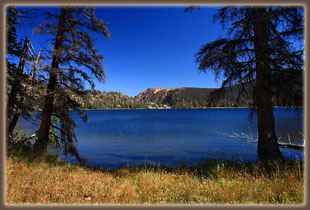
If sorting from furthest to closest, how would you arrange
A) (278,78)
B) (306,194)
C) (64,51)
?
1. (64,51)
2. (278,78)
3. (306,194)

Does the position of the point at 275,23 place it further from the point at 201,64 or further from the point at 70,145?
the point at 70,145

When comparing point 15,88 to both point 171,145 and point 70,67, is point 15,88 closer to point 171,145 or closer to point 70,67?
point 70,67

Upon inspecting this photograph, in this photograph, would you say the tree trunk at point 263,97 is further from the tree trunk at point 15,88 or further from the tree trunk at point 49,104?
the tree trunk at point 15,88

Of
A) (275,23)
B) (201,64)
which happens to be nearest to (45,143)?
(201,64)

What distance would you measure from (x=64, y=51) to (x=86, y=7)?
2805 mm

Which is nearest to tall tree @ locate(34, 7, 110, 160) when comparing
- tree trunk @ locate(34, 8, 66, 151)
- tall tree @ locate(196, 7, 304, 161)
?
tree trunk @ locate(34, 8, 66, 151)

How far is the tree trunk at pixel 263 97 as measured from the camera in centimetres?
581

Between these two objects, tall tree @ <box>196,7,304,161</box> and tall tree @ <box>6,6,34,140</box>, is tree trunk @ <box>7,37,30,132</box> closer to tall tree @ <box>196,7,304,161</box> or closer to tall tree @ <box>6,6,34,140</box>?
tall tree @ <box>6,6,34,140</box>

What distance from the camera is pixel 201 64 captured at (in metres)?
6.57

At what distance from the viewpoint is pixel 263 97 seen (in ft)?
20.7

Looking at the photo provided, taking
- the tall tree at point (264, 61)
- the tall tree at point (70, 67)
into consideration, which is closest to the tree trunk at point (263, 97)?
the tall tree at point (264, 61)

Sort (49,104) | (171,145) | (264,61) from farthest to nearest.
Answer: (171,145) → (49,104) → (264,61)

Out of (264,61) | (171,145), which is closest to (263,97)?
(264,61)

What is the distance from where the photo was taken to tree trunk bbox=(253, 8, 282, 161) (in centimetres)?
581
